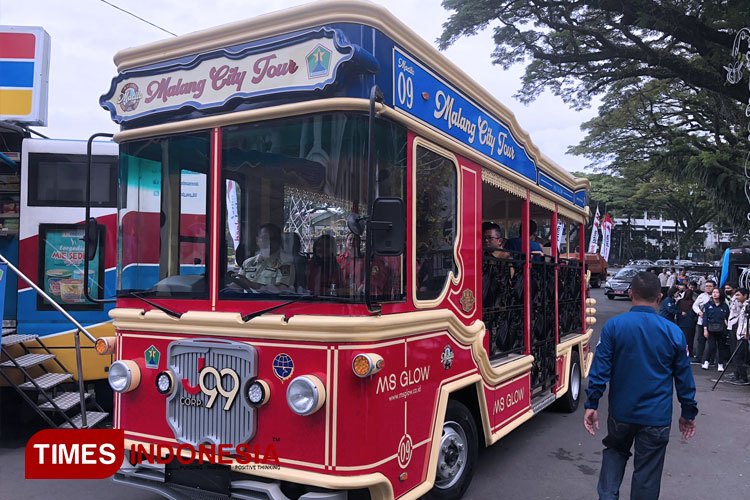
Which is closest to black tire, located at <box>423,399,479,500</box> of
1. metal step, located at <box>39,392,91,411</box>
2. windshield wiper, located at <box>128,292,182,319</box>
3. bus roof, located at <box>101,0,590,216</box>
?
windshield wiper, located at <box>128,292,182,319</box>

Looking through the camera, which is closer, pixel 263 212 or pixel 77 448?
pixel 263 212

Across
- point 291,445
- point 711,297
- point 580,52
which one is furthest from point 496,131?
point 580,52

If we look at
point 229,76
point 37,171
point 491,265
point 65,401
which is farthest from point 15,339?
point 491,265

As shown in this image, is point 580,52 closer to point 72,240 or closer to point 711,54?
point 711,54

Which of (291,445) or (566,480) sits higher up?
(291,445)

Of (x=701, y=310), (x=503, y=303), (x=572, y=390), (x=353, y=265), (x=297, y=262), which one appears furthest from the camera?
(x=701, y=310)

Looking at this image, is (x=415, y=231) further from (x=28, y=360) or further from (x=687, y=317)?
(x=687, y=317)

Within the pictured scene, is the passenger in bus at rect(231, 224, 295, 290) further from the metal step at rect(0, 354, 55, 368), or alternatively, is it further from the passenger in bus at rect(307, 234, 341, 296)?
the metal step at rect(0, 354, 55, 368)

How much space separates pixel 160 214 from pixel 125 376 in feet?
3.67

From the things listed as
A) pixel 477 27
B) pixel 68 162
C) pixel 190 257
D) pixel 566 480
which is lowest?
pixel 566 480

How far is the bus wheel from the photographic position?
24.5ft

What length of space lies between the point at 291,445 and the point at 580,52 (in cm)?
1308

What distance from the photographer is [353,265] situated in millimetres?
3250

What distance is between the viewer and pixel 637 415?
3.60 m
